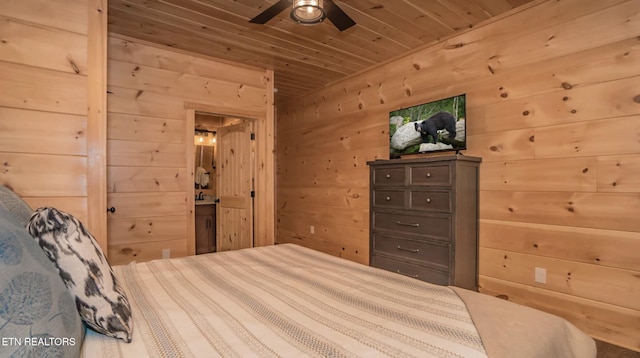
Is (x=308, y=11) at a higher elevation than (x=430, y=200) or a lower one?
higher

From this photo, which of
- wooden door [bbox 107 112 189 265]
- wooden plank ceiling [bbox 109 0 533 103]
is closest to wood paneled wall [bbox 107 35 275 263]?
wooden door [bbox 107 112 189 265]

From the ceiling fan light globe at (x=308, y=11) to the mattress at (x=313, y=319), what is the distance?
1.49 meters

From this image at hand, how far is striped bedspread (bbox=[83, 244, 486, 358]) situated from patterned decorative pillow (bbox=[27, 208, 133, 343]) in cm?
6

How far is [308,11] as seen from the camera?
1872mm

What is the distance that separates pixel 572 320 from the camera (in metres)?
2.24

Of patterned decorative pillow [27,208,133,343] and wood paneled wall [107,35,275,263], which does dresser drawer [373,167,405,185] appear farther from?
patterned decorative pillow [27,208,133,343]

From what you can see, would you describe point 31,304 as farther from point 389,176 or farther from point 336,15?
point 389,176

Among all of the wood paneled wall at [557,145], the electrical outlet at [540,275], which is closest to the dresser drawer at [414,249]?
the wood paneled wall at [557,145]

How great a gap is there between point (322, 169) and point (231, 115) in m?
1.51

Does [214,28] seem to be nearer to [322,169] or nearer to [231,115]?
[231,115]

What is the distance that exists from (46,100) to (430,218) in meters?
2.79

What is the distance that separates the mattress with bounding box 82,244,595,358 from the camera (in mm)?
879

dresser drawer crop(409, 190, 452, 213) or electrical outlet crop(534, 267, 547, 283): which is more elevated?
dresser drawer crop(409, 190, 452, 213)

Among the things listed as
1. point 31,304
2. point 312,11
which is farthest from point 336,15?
point 31,304
